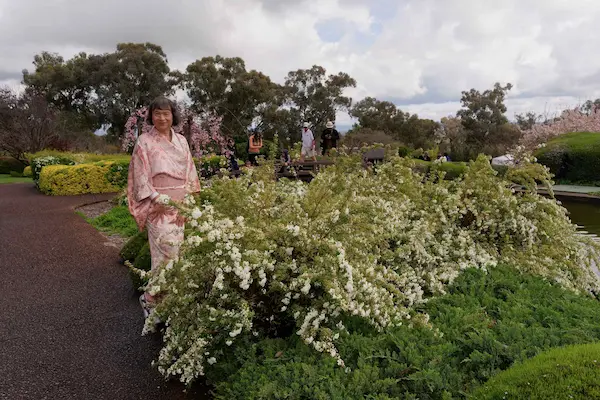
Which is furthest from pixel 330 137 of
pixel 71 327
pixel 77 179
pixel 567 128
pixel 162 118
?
pixel 567 128

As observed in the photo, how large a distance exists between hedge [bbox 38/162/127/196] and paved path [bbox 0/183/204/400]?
23.4 feet

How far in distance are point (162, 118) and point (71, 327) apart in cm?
239

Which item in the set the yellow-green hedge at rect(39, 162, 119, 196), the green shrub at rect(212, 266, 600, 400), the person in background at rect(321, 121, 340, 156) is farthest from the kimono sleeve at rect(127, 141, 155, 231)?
the yellow-green hedge at rect(39, 162, 119, 196)

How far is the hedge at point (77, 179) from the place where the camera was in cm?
1524

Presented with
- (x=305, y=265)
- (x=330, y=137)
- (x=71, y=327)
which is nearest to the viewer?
(x=305, y=265)

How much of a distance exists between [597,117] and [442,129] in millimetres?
12630

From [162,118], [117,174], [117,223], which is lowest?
[117,223]

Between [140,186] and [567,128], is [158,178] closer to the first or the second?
[140,186]

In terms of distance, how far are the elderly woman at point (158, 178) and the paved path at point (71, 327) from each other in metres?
0.61

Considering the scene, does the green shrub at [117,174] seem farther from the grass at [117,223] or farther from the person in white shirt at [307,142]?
the person in white shirt at [307,142]

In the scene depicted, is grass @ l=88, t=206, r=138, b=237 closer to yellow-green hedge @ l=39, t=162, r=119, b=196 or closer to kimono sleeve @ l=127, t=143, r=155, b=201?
kimono sleeve @ l=127, t=143, r=155, b=201

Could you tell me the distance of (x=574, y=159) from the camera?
803 inches

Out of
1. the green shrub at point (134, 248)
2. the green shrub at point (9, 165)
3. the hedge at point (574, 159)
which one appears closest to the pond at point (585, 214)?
the hedge at point (574, 159)

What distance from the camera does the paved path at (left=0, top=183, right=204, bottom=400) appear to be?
3.57 metres
